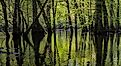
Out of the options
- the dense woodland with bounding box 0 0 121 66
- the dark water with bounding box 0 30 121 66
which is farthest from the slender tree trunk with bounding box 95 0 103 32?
the dark water with bounding box 0 30 121 66

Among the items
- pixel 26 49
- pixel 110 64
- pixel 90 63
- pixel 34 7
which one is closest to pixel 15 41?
pixel 26 49

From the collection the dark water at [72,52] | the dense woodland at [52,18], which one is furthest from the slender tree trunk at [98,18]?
the dark water at [72,52]

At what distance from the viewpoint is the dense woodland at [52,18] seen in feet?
11.8

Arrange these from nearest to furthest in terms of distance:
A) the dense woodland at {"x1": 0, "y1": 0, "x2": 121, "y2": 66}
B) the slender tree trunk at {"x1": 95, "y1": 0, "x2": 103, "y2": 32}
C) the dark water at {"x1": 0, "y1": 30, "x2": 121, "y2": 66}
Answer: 1. the dark water at {"x1": 0, "y1": 30, "x2": 121, "y2": 66}
2. the dense woodland at {"x1": 0, "y1": 0, "x2": 121, "y2": 66}
3. the slender tree trunk at {"x1": 95, "y1": 0, "x2": 103, "y2": 32}

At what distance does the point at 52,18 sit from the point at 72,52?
694 mm

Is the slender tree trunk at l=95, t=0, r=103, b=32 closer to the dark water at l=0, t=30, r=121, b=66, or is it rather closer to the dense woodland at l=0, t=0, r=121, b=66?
the dense woodland at l=0, t=0, r=121, b=66

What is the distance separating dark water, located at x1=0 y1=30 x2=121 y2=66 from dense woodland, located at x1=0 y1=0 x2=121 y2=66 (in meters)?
0.06

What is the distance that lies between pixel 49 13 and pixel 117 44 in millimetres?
1116

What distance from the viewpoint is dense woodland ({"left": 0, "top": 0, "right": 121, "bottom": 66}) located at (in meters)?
3.58

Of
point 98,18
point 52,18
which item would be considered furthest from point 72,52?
point 98,18

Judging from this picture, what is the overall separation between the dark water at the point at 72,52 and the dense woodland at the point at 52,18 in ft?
0.21

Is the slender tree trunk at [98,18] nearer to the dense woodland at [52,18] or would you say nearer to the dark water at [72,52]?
the dense woodland at [52,18]

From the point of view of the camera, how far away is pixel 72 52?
133 inches

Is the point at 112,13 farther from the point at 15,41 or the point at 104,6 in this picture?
the point at 15,41
